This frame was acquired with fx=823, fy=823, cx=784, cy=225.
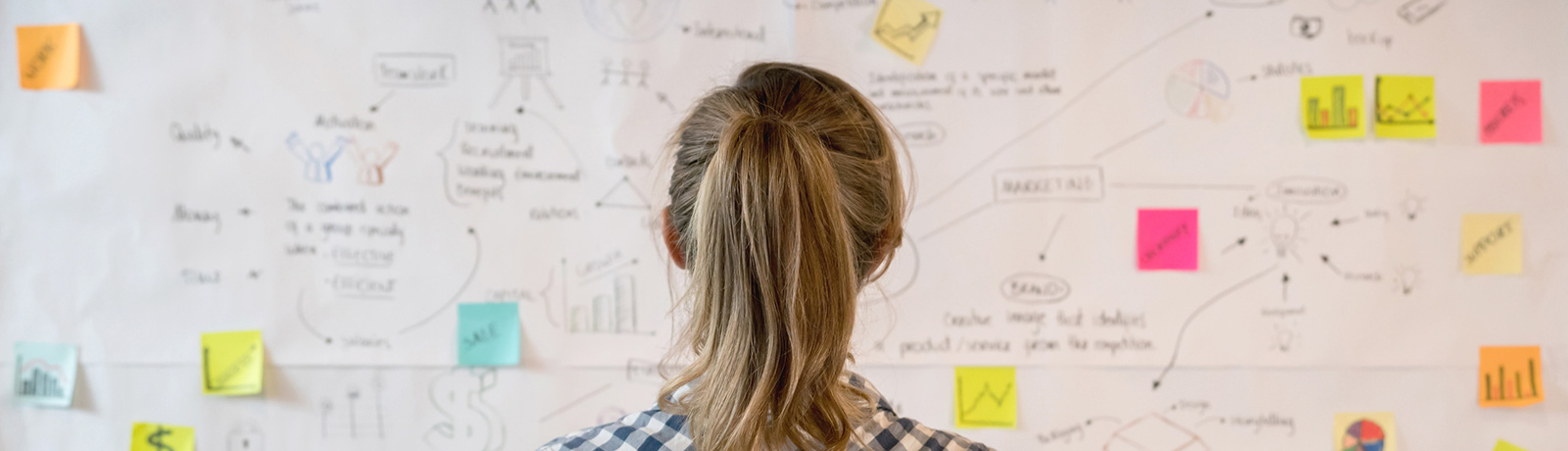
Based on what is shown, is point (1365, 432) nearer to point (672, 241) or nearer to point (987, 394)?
point (987, 394)

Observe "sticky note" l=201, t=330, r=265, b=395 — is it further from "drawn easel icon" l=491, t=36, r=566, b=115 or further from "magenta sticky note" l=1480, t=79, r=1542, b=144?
"magenta sticky note" l=1480, t=79, r=1542, b=144

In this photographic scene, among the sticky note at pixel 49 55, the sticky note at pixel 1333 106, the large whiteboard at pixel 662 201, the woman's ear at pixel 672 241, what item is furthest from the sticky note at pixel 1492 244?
the sticky note at pixel 49 55

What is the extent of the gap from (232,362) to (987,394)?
4.22ft

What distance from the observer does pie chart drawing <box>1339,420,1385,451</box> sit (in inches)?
53.6

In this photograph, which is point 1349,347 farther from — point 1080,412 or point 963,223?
point 963,223

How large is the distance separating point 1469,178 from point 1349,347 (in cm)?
34

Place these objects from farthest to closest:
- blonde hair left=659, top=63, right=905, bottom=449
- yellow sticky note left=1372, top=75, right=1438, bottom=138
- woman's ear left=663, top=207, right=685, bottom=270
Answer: yellow sticky note left=1372, top=75, right=1438, bottom=138
woman's ear left=663, top=207, right=685, bottom=270
blonde hair left=659, top=63, right=905, bottom=449

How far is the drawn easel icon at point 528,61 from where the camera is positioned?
1378 mm

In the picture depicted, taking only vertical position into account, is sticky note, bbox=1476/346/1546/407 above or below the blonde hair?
below

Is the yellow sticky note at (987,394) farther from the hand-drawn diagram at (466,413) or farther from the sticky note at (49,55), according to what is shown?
the sticky note at (49,55)

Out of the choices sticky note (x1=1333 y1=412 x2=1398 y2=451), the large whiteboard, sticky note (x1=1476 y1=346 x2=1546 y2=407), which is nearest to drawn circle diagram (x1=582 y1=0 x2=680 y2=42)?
the large whiteboard

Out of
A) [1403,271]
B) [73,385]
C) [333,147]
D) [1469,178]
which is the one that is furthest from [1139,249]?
[73,385]

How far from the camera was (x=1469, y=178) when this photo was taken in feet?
4.42

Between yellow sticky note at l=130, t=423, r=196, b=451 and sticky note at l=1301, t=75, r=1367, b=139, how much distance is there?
1963mm
